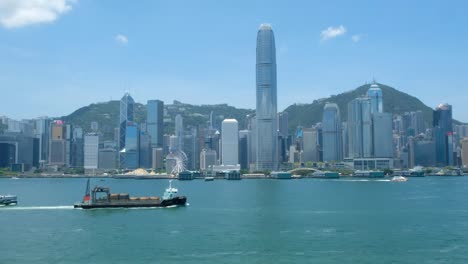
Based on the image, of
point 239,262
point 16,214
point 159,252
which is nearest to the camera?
point 239,262

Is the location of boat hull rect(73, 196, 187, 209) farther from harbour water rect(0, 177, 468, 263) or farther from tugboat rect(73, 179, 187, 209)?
harbour water rect(0, 177, 468, 263)

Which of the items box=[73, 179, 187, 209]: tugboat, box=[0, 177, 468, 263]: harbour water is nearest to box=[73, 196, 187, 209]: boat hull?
box=[73, 179, 187, 209]: tugboat

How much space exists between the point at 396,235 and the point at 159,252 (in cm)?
2581

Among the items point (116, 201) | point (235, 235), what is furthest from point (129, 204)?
point (235, 235)

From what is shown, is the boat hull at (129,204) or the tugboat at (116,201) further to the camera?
the tugboat at (116,201)

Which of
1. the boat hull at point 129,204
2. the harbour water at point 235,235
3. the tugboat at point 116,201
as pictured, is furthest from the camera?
the tugboat at point 116,201

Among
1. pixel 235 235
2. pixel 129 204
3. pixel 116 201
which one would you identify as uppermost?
pixel 116 201

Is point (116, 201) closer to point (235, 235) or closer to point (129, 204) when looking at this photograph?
point (129, 204)

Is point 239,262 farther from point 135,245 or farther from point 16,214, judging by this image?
point 16,214

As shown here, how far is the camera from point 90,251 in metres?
52.6

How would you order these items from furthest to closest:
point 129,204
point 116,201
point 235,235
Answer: point 129,204 → point 116,201 → point 235,235

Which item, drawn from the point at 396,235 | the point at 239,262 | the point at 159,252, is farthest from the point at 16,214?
the point at 396,235

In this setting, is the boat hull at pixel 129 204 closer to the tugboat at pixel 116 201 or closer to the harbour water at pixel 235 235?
the tugboat at pixel 116 201

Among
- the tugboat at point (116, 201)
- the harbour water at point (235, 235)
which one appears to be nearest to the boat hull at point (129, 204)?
the tugboat at point (116, 201)
